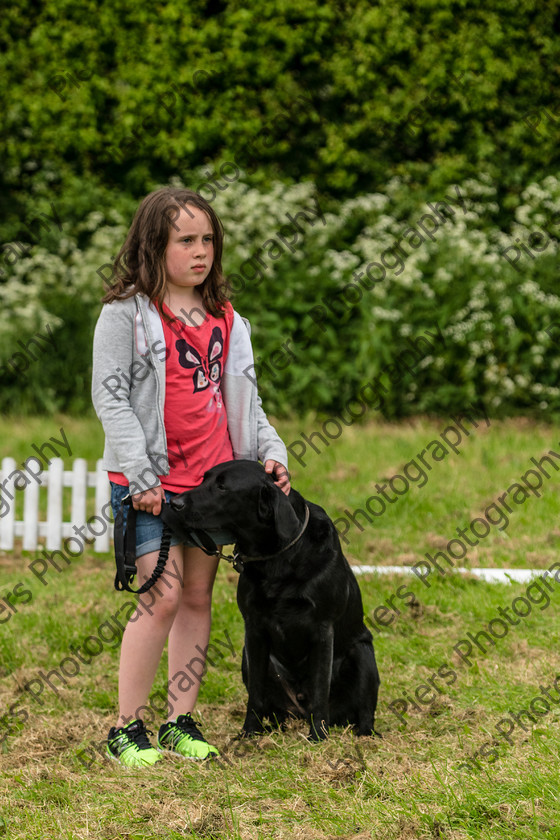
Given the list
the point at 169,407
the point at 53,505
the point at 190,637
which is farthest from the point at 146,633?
the point at 53,505

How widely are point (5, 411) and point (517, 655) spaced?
21.5 feet

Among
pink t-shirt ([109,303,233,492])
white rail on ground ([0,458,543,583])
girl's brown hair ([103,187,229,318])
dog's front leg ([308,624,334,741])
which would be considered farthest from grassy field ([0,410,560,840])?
girl's brown hair ([103,187,229,318])

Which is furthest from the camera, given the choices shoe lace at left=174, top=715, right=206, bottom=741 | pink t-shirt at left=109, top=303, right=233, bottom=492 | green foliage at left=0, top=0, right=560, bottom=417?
green foliage at left=0, top=0, right=560, bottom=417

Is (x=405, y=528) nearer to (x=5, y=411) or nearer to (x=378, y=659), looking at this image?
(x=378, y=659)

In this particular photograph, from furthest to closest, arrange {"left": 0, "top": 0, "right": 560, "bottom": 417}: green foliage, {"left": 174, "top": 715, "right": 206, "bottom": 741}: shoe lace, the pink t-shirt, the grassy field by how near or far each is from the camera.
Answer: {"left": 0, "top": 0, "right": 560, "bottom": 417}: green foliage, {"left": 174, "top": 715, "right": 206, "bottom": 741}: shoe lace, the pink t-shirt, the grassy field

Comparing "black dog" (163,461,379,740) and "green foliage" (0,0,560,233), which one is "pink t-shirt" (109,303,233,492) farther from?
"green foliage" (0,0,560,233)

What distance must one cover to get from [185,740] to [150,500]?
85 cm

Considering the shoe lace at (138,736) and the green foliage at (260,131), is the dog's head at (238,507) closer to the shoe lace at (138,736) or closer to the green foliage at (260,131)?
the shoe lace at (138,736)

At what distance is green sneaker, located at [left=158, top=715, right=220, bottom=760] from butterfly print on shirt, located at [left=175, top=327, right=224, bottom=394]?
1.16 m

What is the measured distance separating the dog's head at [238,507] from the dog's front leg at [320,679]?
0.37 m

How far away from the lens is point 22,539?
6445 mm

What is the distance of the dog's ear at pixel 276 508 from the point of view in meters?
2.93

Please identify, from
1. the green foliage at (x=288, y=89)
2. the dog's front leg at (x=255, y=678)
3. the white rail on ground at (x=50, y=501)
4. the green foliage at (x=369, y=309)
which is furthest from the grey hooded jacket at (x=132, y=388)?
the green foliage at (x=288, y=89)

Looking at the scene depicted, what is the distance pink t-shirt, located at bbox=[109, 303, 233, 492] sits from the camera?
304 centimetres
